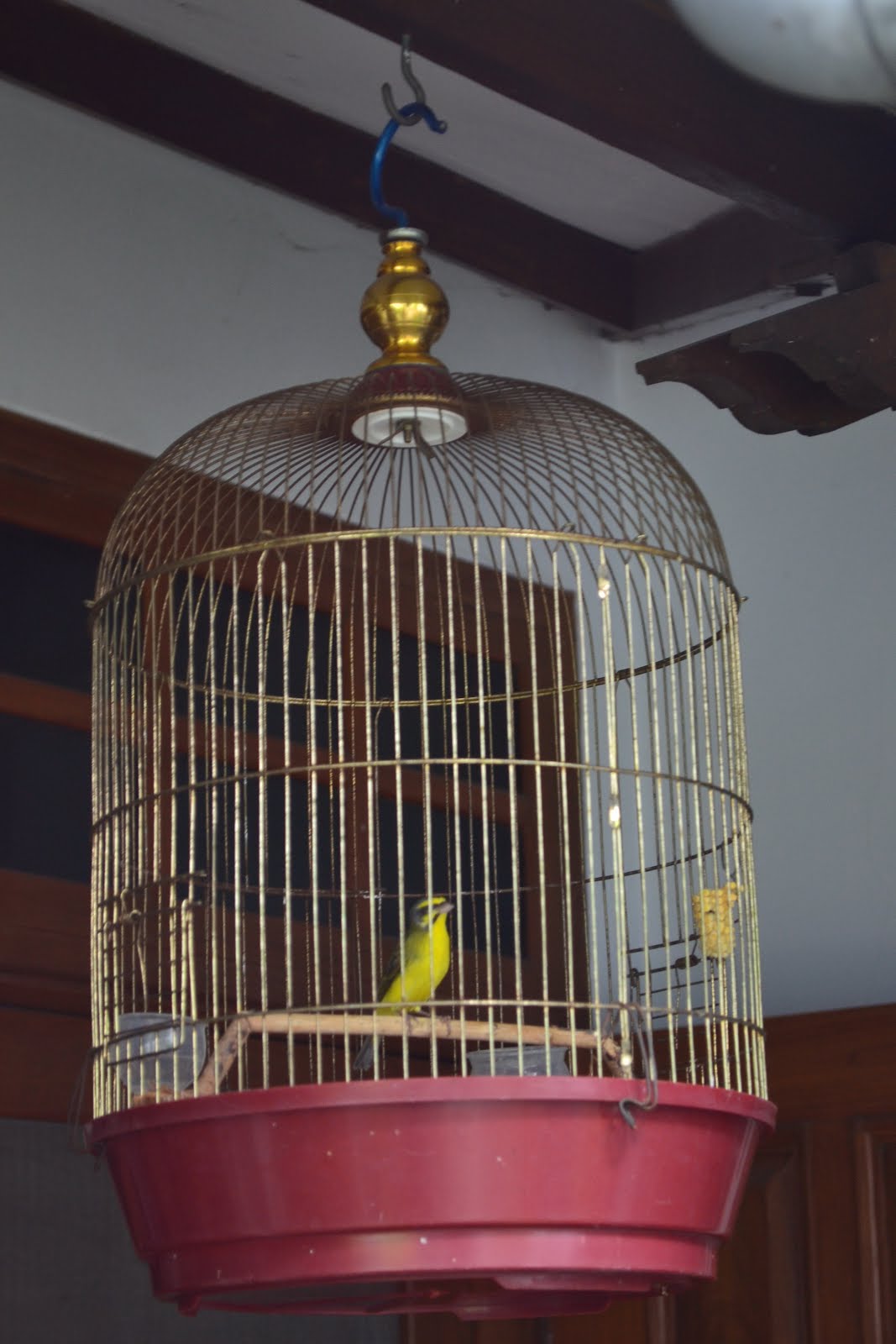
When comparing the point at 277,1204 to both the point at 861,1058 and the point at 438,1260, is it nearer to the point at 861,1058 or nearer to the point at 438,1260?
the point at 438,1260

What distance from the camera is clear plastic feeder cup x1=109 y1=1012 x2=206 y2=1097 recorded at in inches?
62.6

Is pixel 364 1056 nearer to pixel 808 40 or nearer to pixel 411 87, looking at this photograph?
pixel 411 87

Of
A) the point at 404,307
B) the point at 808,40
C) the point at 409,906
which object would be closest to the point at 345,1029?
the point at 404,307

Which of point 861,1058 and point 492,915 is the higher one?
point 492,915

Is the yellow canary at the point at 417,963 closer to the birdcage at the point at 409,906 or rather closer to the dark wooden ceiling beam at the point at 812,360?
the birdcage at the point at 409,906

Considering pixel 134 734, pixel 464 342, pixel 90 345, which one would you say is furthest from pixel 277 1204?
pixel 464 342

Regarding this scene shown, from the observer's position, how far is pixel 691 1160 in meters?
1.47

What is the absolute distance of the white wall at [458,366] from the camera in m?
2.35

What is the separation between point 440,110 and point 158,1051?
1467 millimetres

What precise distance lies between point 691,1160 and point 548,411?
786mm

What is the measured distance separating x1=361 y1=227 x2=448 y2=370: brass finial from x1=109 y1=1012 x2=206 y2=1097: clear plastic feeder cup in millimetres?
643

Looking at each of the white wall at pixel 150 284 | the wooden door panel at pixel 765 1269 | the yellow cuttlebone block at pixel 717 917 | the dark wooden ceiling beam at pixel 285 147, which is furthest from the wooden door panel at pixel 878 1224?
the dark wooden ceiling beam at pixel 285 147

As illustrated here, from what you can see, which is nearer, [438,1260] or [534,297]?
[438,1260]

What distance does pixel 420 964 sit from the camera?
6.60ft
